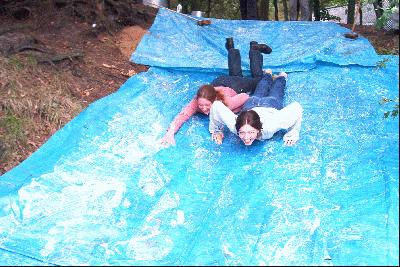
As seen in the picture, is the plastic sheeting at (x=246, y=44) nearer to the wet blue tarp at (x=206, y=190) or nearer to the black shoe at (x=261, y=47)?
the black shoe at (x=261, y=47)

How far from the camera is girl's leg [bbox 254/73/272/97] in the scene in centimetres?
445

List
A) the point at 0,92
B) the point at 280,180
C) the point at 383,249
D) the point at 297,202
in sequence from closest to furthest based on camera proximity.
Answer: the point at 383,249 < the point at 297,202 < the point at 280,180 < the point at 0,92

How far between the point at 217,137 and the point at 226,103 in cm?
40

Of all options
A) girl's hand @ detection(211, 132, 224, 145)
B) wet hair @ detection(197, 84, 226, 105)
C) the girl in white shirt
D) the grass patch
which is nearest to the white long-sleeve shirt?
the girl in white shirt

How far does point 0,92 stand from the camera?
179 inches

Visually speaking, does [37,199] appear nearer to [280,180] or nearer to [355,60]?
[280,180]

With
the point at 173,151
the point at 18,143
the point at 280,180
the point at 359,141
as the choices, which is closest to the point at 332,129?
the point at 359,141

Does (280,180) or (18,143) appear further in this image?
(18,143)

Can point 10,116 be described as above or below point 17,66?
below

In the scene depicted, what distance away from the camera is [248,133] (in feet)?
11.4

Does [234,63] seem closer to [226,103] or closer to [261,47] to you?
[261,47]

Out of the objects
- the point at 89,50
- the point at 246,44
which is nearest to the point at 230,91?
the point at 246,44

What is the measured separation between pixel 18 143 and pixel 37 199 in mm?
1159

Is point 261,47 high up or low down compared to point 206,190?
up
